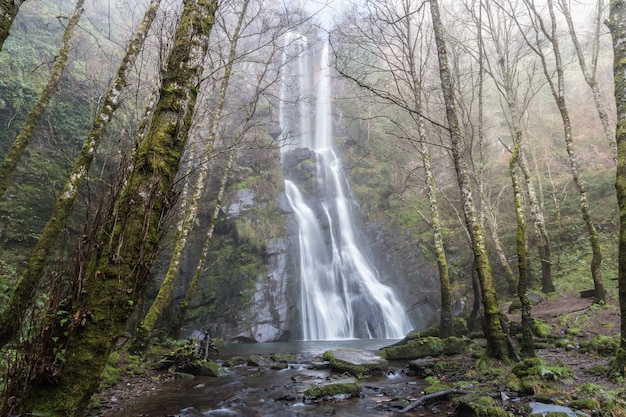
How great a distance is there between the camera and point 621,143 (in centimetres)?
479

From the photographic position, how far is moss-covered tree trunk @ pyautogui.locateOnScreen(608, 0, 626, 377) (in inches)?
178

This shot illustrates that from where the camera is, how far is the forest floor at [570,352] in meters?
4.89

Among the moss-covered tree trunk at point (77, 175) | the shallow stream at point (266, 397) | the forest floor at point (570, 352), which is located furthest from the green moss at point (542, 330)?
the moss-covered tree trunk at point (77, 175)

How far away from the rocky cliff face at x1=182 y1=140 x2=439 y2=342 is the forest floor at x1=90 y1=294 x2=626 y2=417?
6.87 m

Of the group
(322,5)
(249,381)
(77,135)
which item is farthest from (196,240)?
(322,5)

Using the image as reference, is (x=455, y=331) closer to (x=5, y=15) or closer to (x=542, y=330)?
(x=542, y=330)

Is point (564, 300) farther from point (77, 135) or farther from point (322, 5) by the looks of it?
point (77, 135)

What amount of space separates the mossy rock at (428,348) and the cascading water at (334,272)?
7594mm

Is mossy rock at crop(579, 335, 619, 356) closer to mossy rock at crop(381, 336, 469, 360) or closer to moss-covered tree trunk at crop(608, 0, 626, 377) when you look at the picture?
moss-covered tree trunk at crop(608, 0, 626, 377)

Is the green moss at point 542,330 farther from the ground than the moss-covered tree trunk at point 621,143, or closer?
closer

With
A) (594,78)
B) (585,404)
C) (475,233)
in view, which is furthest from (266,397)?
(594,78)

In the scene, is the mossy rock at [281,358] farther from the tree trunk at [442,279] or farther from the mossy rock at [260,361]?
the tree trunk at [442,279]

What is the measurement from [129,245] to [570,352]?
26.5 ft

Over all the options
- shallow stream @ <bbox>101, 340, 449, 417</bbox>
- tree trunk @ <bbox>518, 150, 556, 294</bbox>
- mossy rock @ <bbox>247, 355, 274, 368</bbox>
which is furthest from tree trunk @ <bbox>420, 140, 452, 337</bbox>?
mossy rock @ <bbox>247, 355, 274, 368</bbox>
